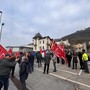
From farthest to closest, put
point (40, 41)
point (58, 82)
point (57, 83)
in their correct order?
point (40, 41), point (58, 82), point (57, 83)

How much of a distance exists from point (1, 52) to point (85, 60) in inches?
274

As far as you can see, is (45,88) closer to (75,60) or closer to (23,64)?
Answer: (23,64)

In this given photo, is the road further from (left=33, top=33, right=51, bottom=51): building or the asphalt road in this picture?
(left=33, top=33, right=51, bottom=51): building

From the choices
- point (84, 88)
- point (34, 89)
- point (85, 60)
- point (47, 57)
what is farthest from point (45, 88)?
point (85, 60)

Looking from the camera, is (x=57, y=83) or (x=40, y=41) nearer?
(x=57, y=83)

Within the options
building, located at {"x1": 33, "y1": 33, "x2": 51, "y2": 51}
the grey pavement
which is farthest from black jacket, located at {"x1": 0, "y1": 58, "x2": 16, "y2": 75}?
building, located at {"x1": 33, "y1": 33, "x2": 51, "y2": 51}

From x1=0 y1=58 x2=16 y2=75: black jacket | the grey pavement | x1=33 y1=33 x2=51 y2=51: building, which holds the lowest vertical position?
the grey pavement

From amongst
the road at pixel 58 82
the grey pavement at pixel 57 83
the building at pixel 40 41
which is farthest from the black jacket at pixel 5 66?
the building at pixel 40 41

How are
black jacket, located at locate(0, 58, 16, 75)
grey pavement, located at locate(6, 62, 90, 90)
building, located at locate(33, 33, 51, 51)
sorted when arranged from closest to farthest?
1. black jacket, located at locate(0, 58, 16, 75)
2. grey pavement, located at locate(6, 62, 90, 90)
3. building, located at locate(33, 33, 51, 51)

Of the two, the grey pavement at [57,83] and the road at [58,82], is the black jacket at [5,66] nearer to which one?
the grey pavement at [57,83]

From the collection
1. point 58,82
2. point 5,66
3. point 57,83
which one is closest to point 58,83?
point 57,83

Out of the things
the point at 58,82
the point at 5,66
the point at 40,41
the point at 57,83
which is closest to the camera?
the point at 5,66

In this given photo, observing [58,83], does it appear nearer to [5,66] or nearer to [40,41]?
[5,66]

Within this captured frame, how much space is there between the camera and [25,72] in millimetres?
8156
